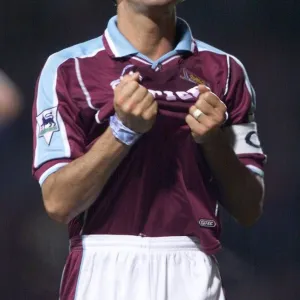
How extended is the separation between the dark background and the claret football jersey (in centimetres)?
76

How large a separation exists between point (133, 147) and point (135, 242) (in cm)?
15

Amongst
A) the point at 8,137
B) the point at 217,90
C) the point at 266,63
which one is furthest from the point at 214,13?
the point at 217,90

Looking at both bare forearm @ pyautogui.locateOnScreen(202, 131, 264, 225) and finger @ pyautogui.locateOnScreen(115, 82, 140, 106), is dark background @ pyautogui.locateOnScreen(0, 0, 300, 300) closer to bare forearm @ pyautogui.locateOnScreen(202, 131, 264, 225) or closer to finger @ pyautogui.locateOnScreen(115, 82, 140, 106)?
bare forearm @ pyautogui.locateOnScreen(202, 131, 264, 225)

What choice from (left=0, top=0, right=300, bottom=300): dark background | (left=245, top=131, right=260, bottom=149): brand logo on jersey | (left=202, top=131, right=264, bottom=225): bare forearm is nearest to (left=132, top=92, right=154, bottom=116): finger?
(left=202, top=131, right=264, bottom=225): bare forearm

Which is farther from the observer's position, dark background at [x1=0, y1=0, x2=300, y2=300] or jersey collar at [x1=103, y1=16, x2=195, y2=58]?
dark background at [x1=0, y1=0, x2=300, y2=300]

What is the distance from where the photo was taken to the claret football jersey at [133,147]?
1472mm

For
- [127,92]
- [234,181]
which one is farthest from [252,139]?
[127,92]

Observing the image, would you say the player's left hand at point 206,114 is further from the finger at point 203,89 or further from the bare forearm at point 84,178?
the bare forearm at point 84,178

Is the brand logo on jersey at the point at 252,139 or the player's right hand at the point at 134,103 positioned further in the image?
the brand logo on jersey at the point at 252,139

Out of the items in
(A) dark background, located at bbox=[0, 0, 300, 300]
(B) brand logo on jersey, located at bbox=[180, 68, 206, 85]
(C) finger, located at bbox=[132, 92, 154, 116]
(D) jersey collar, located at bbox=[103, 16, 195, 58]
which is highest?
(D) jersey collar, located at bbox=[103, 16, 195, 58]

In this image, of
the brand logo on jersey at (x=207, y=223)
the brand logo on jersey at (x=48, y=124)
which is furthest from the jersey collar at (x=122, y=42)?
the brand logo on jersey at (x=207, y=223)

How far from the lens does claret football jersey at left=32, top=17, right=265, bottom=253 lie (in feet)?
4.83

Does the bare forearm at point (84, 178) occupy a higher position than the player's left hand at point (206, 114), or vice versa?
the player's left hand at point (206, 114)

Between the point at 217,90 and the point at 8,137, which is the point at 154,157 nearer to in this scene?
the point at 217,90
